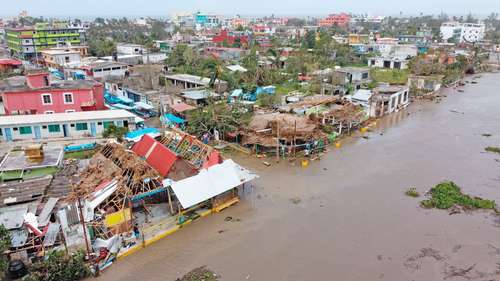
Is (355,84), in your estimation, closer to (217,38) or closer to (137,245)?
(137,245)

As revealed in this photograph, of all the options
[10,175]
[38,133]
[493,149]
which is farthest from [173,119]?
[493,149]

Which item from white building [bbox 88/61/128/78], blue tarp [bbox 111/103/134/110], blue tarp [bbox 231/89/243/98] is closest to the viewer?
blue tarp [bbox 111/103/134/110]

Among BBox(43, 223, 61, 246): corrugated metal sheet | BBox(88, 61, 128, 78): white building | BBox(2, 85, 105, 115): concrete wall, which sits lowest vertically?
BBox(43, 223, 61, 246): corrugated metal sheet

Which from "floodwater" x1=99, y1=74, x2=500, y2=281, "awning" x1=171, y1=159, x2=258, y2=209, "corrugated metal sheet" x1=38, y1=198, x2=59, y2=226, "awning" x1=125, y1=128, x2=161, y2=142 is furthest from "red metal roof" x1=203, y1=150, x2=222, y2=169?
"awning" x1=125, y1=128, x2=161, y2=142

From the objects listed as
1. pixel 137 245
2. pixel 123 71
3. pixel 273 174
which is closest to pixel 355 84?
pixel 273 174

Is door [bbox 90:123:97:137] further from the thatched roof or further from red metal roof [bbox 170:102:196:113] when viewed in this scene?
the thatched roof

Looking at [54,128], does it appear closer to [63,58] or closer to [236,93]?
[236,93]
